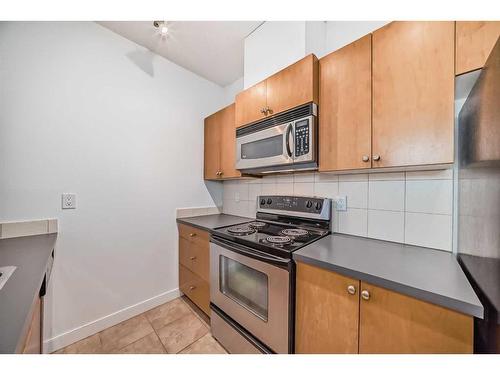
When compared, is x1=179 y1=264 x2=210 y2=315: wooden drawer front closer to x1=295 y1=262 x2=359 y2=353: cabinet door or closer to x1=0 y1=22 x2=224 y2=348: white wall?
x1=0 y1=22 x2=224 y2=348: white wall

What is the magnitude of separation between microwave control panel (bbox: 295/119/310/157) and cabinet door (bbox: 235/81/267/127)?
1.19 feet

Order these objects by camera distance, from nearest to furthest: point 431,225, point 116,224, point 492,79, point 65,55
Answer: point 492,79, point 431,225, point 65,55, point 116,224

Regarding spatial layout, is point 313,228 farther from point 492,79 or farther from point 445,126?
point 492,79

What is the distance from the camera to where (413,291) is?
721 millimetres

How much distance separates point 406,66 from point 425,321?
3.76ft

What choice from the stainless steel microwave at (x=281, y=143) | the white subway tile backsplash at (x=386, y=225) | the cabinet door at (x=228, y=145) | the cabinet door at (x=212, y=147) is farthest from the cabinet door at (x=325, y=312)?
the cabinet door at (x=212, y=147)

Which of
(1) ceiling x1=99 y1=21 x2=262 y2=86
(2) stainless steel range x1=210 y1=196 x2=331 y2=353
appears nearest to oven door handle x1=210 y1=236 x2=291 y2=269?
(2) stainless steel range x1=210 y1=196 x2=331 y2=353

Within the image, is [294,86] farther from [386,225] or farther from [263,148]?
[386,225]

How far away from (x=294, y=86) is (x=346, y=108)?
0.40m

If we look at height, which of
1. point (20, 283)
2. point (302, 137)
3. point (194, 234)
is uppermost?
point (302, 137)

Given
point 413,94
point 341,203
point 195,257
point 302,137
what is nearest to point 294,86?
point 302,137

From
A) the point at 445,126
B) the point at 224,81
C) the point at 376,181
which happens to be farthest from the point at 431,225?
the point at 224,81

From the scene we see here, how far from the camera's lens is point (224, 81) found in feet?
8.23

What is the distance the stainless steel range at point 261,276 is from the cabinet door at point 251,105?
0.76m
